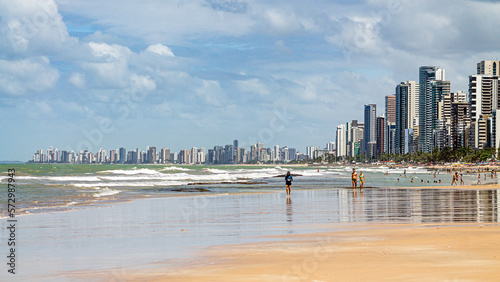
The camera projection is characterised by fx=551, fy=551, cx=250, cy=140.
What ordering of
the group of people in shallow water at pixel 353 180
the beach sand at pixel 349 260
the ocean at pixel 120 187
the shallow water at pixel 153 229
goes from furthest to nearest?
the group of people in shallow water at pixel 353 180, the ocean at pixel 120 187, the shallow water at pixel 153 229, the beach sand at pixel 349 260

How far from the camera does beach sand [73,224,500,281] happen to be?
9.76 m

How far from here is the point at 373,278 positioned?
942cm

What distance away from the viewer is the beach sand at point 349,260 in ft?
32.0

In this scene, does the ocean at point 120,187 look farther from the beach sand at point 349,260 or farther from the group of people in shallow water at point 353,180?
the beach sand at point 349,260

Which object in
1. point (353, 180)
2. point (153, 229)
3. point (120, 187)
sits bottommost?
point (120, 187)

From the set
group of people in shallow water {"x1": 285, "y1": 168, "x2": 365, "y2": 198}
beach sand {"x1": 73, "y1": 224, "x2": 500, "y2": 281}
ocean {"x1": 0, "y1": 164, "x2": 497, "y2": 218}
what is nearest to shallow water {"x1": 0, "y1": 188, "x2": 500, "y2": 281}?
beach sand {"x1": 73, "y1": 224, "x2": 500, "y2": 281}

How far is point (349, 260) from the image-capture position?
11.3 meters

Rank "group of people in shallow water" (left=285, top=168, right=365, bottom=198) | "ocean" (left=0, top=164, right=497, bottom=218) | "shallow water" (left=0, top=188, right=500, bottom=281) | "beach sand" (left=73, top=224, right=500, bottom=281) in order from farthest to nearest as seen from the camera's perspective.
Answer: "group of people in shallow water" (left=285, top=168, right=365, bottom=198) < "ocean" (left=0, top=164, right=497, bottom=218) < "shallow water" (left=0, top=188, right=500, bottom=281) < "beach sand" (left=73, top=224, right=500, bottom=281)

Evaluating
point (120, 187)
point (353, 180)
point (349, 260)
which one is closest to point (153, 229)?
point (349, 260)

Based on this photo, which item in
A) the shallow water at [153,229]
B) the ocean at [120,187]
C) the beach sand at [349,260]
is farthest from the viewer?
the ocean at [120,187]

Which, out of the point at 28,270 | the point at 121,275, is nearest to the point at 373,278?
the point at 121,275

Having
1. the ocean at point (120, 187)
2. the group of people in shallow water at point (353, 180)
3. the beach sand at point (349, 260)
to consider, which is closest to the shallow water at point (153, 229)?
the beach sand at point (349, 260)

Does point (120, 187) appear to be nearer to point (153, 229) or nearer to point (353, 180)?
point (353, 180)

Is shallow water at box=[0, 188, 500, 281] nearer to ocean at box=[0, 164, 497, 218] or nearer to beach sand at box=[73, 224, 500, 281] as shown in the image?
beach sand at box=[73, 224, 500, 281]
